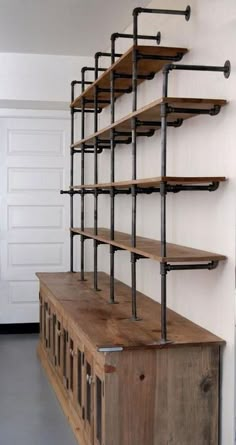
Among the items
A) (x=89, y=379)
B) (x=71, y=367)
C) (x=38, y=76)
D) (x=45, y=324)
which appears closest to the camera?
(x=89, y=379)

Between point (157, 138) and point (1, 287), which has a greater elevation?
point (157, 138)

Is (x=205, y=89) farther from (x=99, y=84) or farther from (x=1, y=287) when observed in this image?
(x=1, y=287)

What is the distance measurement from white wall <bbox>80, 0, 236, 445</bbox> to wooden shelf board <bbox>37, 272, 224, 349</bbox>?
0.32 ft

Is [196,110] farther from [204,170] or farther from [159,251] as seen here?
[159,251]

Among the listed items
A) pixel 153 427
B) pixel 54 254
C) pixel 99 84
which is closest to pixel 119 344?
pixel 153 427

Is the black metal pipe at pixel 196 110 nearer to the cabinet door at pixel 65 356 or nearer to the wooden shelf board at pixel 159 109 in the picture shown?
the wooden shelf board at pixel 159 109

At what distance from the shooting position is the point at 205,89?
129 inches

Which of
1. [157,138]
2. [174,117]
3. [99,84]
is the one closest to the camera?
[174,117]

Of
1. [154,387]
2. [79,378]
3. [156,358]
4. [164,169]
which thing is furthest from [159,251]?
[79,378]

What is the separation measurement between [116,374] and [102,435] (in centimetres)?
31

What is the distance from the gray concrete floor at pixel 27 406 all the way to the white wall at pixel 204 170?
1.01 metres

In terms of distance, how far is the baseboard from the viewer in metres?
6.66

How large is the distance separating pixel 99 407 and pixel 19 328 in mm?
3623

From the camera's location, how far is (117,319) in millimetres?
3645
